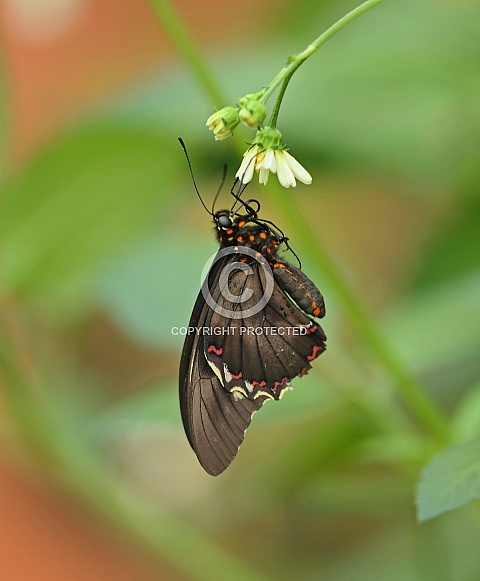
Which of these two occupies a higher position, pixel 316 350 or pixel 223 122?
pixel 223 122

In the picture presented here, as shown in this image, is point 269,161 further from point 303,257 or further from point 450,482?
point 303,257

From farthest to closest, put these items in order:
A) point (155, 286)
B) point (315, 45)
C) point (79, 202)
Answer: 1. point (79, 202)
2. point (155, 286)
3. point (315, 45)

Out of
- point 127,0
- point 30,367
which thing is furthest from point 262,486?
point 127,0

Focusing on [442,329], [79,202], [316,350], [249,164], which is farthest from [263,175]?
[79,202]

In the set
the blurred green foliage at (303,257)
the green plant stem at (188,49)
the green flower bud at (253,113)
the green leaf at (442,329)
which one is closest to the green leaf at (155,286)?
the blurred green foliage at (303,257)

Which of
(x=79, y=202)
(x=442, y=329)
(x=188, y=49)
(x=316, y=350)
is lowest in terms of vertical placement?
(x=316, y=350)

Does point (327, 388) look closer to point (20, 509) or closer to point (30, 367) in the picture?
point (30, 367)

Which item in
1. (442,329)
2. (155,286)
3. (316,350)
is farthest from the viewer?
(155,286)
